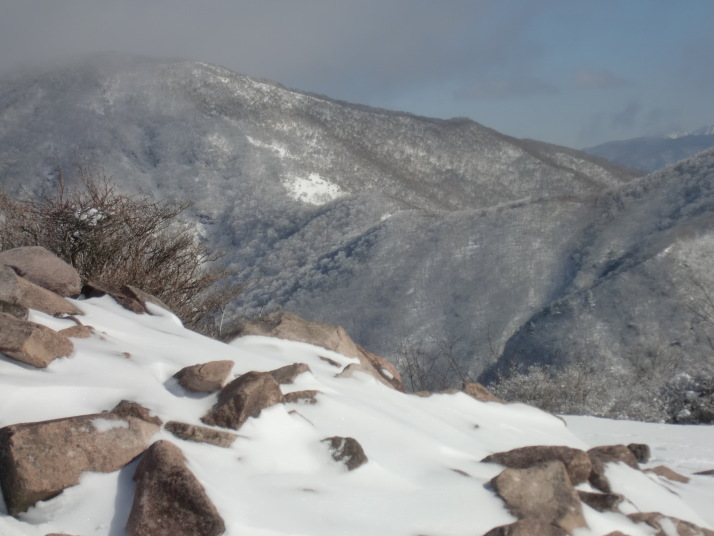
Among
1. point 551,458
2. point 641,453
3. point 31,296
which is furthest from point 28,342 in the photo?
point 641,453

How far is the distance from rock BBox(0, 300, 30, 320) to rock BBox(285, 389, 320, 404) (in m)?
A: 1.48

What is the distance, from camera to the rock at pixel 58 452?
270 centimetres

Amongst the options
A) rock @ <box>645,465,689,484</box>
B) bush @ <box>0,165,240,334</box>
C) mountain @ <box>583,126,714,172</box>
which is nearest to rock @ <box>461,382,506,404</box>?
rock @ <box>645,465,689,484</box>

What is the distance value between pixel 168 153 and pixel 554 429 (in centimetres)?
3427

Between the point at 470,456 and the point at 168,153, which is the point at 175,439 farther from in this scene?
the point at 168,153

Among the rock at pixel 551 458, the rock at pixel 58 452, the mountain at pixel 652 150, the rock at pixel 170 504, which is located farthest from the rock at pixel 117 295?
the mountain at pixel 652 150

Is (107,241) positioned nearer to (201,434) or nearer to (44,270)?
(44,270)

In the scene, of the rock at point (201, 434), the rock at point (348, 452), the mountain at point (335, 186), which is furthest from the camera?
the mountain at point (335, 186)

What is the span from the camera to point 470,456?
3844 millimetres

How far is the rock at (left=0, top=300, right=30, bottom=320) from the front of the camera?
3973 mm

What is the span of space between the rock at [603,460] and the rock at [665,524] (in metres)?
0.34

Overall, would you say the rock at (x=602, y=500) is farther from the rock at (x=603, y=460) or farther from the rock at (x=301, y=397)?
the rock at (x=301, y=397)

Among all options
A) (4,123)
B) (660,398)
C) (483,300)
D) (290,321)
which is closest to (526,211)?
(483,300)

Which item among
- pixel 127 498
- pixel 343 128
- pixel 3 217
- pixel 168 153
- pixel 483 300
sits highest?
pixel 343 128
